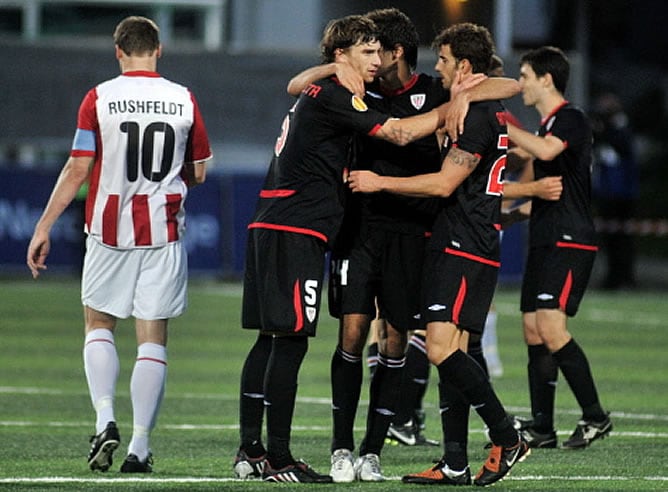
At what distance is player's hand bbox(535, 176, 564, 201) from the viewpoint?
1012cm

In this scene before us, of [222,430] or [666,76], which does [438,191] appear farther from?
[666,76]

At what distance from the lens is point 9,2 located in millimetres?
31812

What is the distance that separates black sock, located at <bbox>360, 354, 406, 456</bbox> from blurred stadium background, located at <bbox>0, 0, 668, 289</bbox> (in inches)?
612

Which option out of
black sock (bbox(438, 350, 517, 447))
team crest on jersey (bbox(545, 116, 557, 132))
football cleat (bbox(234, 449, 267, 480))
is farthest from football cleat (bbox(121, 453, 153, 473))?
team crest on jersey (bbox(545, 116, 557, 132))

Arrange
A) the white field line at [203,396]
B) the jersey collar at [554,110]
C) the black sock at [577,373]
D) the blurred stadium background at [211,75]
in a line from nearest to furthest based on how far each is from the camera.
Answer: the black sock at [577,373], the jersey collar at [554,110], the white field line at [203,396], the blurred stadium background at [211,75]

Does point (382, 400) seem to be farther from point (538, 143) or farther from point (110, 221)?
point (538, 143)

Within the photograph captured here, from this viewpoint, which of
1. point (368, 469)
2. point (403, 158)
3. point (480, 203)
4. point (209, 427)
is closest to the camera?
point (480, 203)

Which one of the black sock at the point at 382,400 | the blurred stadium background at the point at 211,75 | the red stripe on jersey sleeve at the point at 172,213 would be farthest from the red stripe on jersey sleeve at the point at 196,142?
the blurred stadium background at the point at 211,75

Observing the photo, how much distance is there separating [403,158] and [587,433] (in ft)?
7.28

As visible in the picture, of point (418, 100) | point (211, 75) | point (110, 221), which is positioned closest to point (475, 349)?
point (418, 100)

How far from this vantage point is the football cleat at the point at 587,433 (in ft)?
32.9

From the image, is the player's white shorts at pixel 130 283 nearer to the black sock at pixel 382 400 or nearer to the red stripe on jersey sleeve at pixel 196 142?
the red stripe on jersey sleeve at pixel 196 142

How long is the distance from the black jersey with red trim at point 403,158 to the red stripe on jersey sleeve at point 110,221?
1.27 m

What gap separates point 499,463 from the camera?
8289mm
